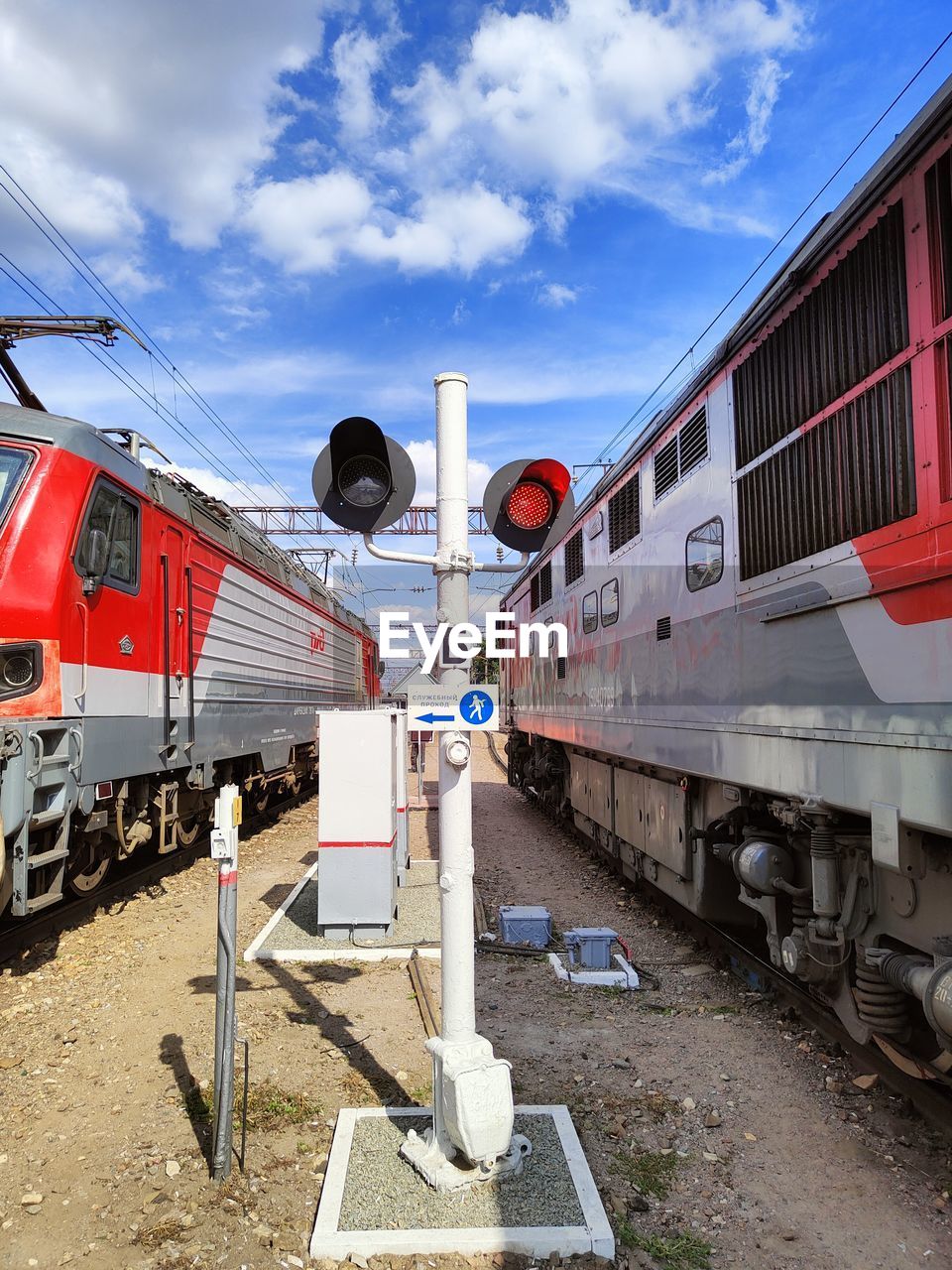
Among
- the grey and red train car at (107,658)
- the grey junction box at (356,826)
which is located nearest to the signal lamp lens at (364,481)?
the grey and red train car at (107,658)

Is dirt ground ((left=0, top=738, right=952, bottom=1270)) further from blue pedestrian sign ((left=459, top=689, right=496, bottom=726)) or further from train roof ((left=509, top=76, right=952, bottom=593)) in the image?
train roof ((left=509, top=76, right=952, bottom=593))

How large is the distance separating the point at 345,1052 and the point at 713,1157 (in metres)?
2.05

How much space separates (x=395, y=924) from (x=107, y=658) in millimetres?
3167

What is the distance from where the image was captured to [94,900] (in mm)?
7848

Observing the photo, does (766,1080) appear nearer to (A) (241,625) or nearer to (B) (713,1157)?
(B) (713,1157)

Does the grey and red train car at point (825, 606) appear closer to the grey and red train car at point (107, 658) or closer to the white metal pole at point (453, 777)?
the white metal pole at point (453, 777)

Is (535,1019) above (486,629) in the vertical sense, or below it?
below

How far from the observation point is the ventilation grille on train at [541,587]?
13.0 metres

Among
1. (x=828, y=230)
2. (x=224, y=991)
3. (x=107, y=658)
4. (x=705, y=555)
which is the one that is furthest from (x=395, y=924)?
(x=828, y=230)

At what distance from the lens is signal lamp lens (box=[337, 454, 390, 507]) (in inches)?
143

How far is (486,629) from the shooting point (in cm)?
351

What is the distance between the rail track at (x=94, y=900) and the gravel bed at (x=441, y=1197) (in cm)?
398

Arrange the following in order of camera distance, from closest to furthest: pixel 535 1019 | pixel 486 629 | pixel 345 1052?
pixel 486 629
pixel 345 1052
pixel 535 1019

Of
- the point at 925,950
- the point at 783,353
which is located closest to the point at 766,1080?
the point at 925,950
